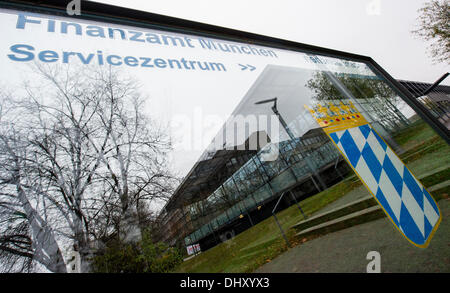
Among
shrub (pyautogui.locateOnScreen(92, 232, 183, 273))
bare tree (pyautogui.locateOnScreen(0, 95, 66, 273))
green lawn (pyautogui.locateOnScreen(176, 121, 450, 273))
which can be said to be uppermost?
bare tree (pyautogui.locateOnScreen(0, 95, 66, 273))

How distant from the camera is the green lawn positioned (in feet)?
3.45

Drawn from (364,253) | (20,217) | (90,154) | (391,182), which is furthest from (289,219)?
(20,217)

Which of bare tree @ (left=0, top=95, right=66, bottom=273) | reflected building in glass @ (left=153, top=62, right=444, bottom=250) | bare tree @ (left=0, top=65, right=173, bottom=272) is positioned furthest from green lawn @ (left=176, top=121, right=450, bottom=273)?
bare tree @ (left=0, top=95, right=66, bottom=273)

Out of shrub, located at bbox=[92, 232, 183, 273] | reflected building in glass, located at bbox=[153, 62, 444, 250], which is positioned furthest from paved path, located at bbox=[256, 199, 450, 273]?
shrub, located at bbox=[92, 232, 183, 273]

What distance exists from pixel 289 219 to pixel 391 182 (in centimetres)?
81

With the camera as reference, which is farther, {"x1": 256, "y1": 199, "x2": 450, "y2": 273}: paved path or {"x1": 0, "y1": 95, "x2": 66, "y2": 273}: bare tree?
{"x1": 256, "y1": 199, "x2": 450, "y2": 273}: paved path

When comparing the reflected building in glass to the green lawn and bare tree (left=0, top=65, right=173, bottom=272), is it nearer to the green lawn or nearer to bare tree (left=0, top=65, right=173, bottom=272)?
the green lawn

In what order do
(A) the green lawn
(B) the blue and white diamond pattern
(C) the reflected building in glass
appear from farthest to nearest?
(B) the blue and white diamond pattern → (C) the reflected building in glass → (A) the green lawn

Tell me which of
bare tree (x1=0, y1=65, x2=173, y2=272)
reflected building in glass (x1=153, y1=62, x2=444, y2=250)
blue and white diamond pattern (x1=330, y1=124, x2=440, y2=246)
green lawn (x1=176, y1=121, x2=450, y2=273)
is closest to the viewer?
bare tree (x1=0, y1=65, x2=173, y2=272)

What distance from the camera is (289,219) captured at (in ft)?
4.44

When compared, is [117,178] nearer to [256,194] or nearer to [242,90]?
[256,194]

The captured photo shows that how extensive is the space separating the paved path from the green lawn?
0.09 metres

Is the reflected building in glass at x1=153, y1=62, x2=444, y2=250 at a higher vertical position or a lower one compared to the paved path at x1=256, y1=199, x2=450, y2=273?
higher

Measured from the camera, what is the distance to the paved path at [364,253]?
1.13 metres
